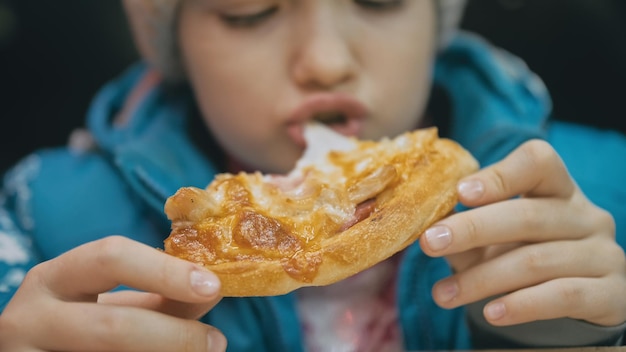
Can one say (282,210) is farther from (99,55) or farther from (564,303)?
(99,55)

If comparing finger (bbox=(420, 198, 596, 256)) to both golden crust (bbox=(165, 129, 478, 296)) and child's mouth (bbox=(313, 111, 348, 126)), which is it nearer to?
golden crust (bbox=(165, 129, 478, 296))

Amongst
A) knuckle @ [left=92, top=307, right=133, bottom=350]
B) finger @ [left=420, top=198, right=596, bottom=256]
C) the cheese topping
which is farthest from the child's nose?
knuckle @ [left=92, top=307, right=133, bottom=350]

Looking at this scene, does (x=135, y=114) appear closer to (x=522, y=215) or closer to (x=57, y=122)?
(x=57, y=122)

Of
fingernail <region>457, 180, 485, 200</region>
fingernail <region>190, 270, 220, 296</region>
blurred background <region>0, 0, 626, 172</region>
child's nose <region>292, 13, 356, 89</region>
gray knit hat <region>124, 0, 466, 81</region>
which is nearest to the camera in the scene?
fingernail <region>190, 270, 220, 296</region>

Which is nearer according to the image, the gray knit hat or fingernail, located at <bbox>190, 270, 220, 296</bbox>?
fingernail, located at <bbox>190, 270, 220, 296</bbox>

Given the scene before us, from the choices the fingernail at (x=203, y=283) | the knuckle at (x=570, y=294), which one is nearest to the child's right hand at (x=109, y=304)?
the fingernail at (x=203, y=283)

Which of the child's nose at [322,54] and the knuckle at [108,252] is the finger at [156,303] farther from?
the child's nose at [322,54]

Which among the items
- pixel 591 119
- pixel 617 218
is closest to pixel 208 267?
pixel 617 218

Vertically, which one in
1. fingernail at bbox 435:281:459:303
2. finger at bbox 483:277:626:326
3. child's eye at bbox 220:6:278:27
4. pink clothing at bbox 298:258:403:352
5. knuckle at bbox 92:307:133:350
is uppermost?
child's eye at bbox 220:6:278:27

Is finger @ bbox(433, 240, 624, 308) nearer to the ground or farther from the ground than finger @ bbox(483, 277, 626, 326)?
farther from the ground

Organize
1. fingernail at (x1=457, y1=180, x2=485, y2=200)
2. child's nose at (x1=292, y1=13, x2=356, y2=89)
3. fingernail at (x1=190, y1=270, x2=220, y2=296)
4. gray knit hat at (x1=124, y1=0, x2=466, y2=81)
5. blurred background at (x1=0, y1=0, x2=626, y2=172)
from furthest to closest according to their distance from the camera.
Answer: blurred background at (x1=0, y1=0, x2=626, y2=172)
gray knit hat at (x1=124, y1=0, x2=466, y2=81)
child's nose at (x1=292, y1=13, x2=356, y2=89)
fingernail at (x1=457, y1=180, x2=485, y2=200)
fingernail at (x1=190, y1=270, x2=220, y2=296)

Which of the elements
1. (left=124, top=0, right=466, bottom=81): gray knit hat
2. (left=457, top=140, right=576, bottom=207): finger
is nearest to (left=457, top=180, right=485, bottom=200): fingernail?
(left=457, top=140, right=576, bottom=207): finger
